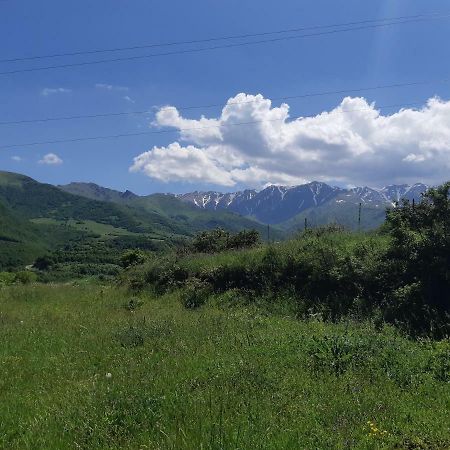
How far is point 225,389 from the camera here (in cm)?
573

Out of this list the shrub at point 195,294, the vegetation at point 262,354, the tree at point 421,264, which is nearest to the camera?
the vegetation at point 262,354

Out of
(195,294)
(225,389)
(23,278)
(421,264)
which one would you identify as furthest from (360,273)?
(23,278)

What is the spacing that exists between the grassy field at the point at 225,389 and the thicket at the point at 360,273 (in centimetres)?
176

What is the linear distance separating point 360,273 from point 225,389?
7332mm

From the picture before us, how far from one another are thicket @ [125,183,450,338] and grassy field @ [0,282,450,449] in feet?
5.78

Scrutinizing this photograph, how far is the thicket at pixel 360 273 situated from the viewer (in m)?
10.6

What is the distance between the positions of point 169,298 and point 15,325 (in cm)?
514

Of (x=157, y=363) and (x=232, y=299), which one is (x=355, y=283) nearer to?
(x=232, y=299)

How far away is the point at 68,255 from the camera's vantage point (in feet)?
607

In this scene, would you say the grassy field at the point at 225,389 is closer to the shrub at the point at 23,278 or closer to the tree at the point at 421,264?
the tree at the point at 421,264

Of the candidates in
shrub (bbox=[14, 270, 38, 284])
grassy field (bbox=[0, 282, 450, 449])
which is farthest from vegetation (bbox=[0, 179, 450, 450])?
shrub (bbox=[14, 270, 38, 284])

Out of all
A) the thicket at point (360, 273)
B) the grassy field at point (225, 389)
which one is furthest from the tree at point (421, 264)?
the grassy field at point (225, 389)

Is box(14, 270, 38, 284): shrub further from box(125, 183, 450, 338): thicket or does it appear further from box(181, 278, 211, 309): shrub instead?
box(125, 183, 450, 338): thicket

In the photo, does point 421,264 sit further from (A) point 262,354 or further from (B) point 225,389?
(B) point 225,389
